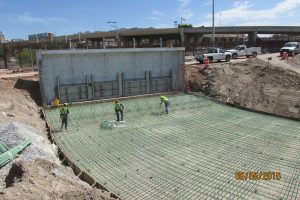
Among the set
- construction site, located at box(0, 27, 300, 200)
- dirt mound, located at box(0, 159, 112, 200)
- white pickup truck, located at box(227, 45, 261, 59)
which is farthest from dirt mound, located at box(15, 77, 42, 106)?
white pickup truck, located at box(227, 45, 261, 59)

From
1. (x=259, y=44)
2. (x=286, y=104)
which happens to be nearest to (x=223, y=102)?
(x=286, y=104)

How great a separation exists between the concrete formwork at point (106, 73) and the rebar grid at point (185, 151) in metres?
4.26

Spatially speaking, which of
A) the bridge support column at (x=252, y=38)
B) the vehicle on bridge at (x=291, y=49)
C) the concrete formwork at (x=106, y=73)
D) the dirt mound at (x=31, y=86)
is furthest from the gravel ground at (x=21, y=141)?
the bridge support column at (x=252, y=38)

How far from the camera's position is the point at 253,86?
25.4 m

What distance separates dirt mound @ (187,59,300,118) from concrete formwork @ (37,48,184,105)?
2.85 meters

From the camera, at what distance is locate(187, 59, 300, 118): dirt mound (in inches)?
853

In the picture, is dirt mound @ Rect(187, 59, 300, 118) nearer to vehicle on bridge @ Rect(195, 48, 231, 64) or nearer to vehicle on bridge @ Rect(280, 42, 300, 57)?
vehicle on bridge @ Rect(195, 48, 231, 64)

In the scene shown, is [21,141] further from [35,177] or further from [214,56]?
[214,56]

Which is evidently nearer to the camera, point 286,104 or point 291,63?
point 286,104

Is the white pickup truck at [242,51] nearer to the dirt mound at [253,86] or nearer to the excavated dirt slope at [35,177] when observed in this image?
the dirt mound at [253,86]

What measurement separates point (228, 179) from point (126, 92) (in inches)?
683

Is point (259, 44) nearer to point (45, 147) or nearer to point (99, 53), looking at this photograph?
point (99, 53)

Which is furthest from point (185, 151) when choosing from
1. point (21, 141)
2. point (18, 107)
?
point (18, 107)

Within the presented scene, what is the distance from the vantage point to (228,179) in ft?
35.0
